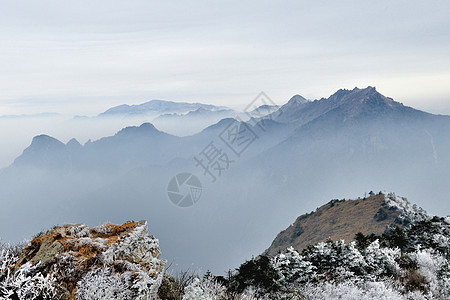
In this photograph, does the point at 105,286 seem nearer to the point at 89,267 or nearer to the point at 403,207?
the point at 89,267

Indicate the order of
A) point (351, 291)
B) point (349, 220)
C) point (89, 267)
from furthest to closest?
point (349, 220)
point (351, 291)
point (89, 267)

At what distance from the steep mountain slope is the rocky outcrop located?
42004 mm

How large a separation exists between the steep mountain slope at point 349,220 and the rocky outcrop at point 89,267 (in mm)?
42004

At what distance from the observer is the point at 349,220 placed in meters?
58.8

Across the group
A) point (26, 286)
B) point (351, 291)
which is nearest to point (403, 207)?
point (351, 291)

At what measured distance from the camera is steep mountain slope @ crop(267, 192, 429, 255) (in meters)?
47.8

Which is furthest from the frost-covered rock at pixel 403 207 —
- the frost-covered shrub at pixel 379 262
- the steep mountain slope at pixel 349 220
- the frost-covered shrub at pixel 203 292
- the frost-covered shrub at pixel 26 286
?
the frost-covered shrub at pixel 26 286

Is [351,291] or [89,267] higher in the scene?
[351,291]

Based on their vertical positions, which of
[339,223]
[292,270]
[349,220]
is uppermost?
[349,220]

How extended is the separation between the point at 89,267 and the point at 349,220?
194ft

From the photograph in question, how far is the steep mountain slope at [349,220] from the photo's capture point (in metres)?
47.8

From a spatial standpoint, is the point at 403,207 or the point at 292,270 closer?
the point at 292,270

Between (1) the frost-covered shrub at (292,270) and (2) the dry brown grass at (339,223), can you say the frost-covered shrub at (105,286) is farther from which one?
(2) the dry brown grass at (339,223)

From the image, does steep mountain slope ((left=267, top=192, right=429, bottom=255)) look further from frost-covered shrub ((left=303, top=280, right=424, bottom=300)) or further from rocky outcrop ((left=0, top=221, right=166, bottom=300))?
rocky outcrop ((left=0, top=221, right=166, bottom=300))
